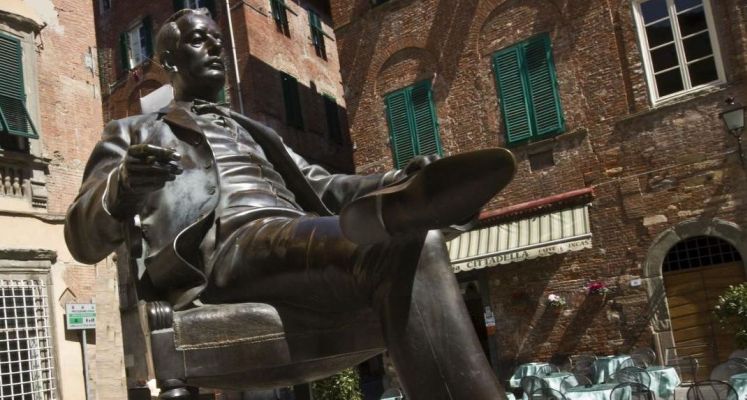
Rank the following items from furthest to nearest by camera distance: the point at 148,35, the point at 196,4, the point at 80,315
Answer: the point at 148,35
the point at 196,4
the point at 80,315

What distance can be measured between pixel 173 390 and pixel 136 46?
2218 centimetres

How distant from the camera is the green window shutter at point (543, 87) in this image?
50.8 feet

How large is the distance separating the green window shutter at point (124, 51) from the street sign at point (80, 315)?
432 inches

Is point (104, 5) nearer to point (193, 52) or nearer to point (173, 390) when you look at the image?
point (193, 52)

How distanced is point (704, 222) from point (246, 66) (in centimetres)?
1161

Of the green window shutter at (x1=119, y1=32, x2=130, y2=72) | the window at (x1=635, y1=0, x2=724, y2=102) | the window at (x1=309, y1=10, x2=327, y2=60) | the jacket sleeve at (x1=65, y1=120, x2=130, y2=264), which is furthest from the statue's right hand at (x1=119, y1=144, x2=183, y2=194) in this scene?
the window at (x1=309, y1=10, x2=327, y2=60)

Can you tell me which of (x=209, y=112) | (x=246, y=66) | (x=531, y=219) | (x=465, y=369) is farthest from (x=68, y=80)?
(x=465, y=369)

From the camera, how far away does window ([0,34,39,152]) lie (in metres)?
13.1

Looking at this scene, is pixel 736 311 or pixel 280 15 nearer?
pixel 736 311

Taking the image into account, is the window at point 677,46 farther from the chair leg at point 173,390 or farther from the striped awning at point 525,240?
the chair leg at point 173,390

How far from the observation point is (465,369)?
6.28ft

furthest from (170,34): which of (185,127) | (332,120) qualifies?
(332,120)

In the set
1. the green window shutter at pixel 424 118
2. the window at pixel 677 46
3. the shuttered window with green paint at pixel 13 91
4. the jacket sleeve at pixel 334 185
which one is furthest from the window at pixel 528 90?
the jacket sleeve at pixel 334 185

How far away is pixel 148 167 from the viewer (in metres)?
2.15
